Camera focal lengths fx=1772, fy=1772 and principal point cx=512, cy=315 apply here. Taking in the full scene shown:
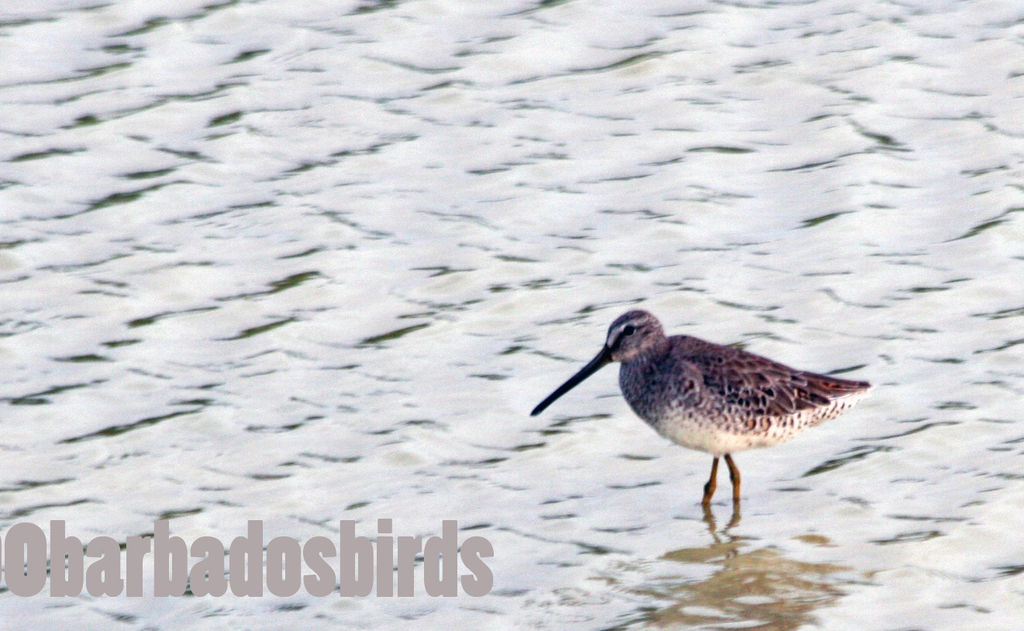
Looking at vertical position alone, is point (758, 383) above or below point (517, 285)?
above

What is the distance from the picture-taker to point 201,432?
33.1 feet

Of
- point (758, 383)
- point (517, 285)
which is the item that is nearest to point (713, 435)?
point (758, 383)

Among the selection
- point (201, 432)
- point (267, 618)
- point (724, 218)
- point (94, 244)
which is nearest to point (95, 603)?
point (267, 618)

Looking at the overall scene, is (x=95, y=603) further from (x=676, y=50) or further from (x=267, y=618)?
(x=676, y=50)

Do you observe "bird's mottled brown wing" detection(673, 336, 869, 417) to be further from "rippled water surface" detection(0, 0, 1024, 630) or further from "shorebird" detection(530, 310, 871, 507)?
"rippled water surface" detection(0, 0, 1024, 630)

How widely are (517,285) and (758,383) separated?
2.86 meters

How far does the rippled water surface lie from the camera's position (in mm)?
8922

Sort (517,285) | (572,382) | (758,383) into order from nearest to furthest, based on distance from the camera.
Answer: (758,383) < (572,382) < (517,285)

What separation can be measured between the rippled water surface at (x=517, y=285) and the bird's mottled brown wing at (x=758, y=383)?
51 cm

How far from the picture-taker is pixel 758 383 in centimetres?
937

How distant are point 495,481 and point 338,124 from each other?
5146 mm

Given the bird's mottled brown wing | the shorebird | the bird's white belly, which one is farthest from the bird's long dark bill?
the bird's white belly

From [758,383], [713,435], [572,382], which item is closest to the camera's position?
[713,435]

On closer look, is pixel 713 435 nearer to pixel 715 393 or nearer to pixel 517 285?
pixel 715 393
